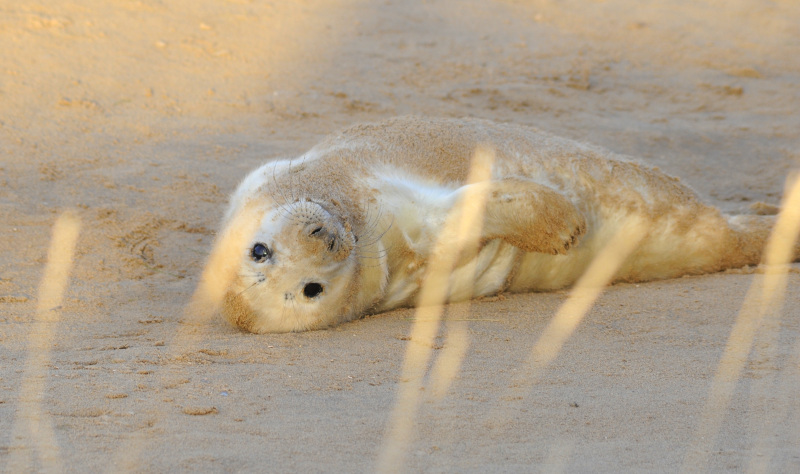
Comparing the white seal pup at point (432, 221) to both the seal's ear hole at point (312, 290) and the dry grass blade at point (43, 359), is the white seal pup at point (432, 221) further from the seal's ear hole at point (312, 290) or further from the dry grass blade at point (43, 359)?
the dry grass blade at point (43, 359)

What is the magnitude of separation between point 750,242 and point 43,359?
4031 mm

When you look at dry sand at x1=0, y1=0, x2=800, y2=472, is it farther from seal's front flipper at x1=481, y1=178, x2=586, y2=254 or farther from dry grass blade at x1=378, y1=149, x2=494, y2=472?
seal's front flipper at x1=481, y1=178, x2=586, y2=254

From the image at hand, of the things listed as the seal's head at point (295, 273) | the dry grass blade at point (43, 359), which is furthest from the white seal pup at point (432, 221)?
the dry grass blade at point (43, 359)

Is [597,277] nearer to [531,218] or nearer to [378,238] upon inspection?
[531,218]

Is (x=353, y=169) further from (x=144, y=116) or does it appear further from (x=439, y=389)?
A: (x=144, y=116)

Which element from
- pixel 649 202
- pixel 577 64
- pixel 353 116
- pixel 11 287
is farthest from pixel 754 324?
pixel 577 64

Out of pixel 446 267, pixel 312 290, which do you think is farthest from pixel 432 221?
pixel 312 290

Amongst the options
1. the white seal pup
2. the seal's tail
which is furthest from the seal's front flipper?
the seal's tail

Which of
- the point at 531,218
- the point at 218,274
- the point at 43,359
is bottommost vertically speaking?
the point at 43,359

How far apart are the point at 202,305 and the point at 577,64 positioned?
657cm

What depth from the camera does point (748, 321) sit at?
4.12 metres

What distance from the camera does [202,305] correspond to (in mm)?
4617

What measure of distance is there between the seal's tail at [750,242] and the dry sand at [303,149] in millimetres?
336

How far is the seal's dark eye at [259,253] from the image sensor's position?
4062 millimetres
